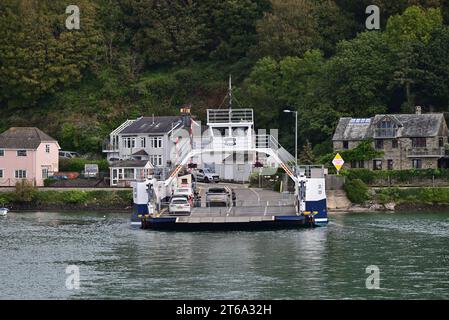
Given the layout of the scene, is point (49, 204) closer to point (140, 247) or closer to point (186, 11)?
point (140, 247)

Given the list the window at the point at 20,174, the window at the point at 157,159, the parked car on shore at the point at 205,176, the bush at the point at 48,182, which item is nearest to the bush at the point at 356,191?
the parked car on shore at the point at 205,176

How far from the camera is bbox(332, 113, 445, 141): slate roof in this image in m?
110

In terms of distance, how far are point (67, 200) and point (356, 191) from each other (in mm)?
26384

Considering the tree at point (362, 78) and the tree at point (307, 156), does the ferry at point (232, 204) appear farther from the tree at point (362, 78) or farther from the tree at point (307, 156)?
the tree at point (362, 78)

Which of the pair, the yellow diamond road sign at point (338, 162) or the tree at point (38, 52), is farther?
the tree at point (38, 52)

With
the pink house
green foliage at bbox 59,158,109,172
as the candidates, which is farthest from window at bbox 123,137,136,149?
the pink house

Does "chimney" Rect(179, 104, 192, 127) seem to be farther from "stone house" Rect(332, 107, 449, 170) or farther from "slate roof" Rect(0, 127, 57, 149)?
"stone house" Rect(332, 107, 449, 170)

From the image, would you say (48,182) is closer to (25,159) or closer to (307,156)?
(25,159)

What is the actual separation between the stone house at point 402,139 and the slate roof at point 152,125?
20.1m

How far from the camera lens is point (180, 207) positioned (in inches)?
3258

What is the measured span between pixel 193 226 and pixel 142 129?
4517 centimetres

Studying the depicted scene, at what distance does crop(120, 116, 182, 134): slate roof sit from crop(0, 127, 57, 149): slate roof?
32.3ft

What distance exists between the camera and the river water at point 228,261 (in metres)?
54.7

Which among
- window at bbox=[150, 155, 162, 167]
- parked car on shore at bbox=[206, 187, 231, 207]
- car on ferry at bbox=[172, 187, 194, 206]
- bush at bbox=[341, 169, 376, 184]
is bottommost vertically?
parked car on shore at bbox=[206, 187, 231, 207]
